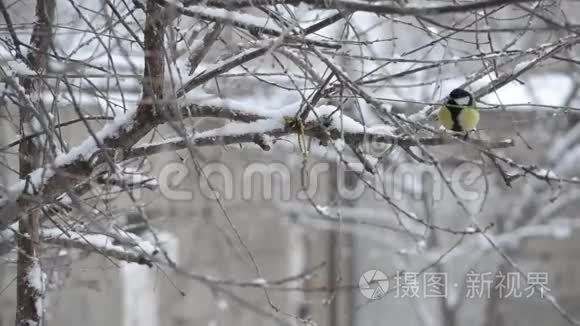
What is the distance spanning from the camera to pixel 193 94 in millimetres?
2283

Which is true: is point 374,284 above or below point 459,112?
below

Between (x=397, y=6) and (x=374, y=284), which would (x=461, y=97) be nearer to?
(x=374, y=284)

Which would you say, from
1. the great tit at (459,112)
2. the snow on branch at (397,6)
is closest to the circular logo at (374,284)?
the great tit at (459,112)

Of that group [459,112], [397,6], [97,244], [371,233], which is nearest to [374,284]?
[459,112]

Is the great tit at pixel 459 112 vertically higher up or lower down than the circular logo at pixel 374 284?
higher up

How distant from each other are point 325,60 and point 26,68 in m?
1.12

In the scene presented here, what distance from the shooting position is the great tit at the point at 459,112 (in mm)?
2652

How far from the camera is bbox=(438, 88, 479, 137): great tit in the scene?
2.65 metres

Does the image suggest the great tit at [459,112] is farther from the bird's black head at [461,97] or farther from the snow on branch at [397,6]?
the snow on branch at [397,6]

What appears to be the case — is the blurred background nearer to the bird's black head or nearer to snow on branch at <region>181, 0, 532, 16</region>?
the bird's black head

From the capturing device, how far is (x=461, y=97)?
2.66 metres

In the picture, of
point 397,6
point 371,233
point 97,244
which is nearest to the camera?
point 397,6

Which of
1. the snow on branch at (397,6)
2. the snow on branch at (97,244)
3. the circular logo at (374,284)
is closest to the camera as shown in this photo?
the snow on branch at (397,6)

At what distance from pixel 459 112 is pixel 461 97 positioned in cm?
6
